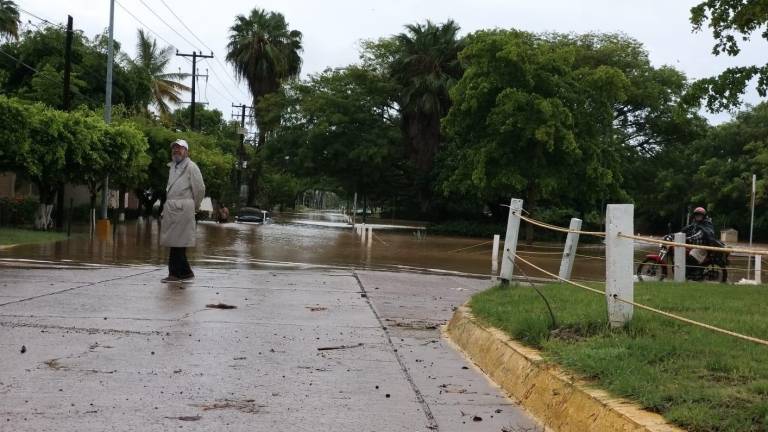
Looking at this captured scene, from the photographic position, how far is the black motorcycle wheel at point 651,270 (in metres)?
14.3

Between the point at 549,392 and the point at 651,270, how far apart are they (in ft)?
35.8

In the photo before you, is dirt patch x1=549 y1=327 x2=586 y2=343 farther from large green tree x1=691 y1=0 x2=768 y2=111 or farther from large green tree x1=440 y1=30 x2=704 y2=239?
large green tree x1=440 y1=30 x2=704 y2=239

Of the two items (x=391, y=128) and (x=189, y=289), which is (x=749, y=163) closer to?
(x=391, y=128)

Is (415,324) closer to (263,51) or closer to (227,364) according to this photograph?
(227,364)

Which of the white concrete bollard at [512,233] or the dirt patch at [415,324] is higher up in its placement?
the white concrete bollard at [512,233]

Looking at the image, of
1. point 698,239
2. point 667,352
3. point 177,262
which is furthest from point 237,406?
point 698,239

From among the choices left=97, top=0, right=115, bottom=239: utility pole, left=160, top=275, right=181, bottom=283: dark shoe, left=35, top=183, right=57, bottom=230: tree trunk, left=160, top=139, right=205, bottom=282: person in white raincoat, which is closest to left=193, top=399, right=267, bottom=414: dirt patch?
left=160, top=139, right=205, bottom=282: person in white raincoat

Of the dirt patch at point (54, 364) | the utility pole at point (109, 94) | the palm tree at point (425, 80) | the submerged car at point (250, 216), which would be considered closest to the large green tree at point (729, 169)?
the palm tree at point (425, 80)

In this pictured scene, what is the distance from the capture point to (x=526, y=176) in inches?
1320

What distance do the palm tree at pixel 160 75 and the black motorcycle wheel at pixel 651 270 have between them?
4438 centimetres

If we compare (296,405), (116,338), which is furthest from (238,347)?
(296,405)

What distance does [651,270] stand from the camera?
49.5 ft

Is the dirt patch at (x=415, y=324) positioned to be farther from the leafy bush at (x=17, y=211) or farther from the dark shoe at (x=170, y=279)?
the leafy bush at (x=17, y=211)

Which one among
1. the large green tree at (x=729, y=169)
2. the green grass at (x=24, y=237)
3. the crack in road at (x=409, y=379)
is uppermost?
the large green tree at (x=729, y=169)
